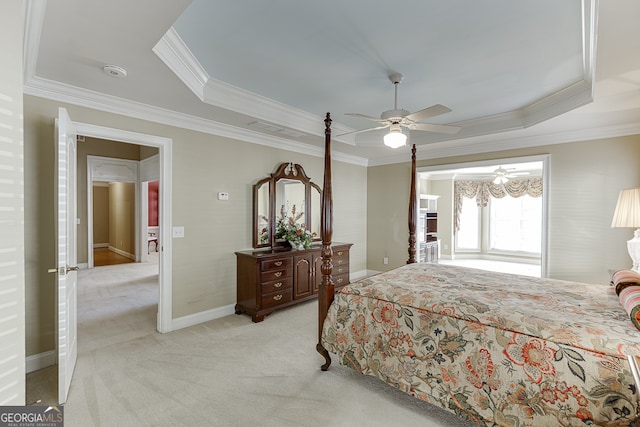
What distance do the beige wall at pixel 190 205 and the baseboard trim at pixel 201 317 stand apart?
49mm

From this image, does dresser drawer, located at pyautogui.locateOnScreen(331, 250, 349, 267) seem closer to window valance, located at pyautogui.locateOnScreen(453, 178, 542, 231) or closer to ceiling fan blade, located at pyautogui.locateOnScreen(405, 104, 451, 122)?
ceiling fan blade, located at pyautogui.locateOnScreen(405, 104, 451, 122)

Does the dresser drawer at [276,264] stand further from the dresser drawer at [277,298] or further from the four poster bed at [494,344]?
the four poster bed at [494,344]

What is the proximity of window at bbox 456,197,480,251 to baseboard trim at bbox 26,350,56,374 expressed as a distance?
29.1ft

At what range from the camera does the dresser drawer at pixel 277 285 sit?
3713 millimetres

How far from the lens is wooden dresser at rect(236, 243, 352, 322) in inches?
144

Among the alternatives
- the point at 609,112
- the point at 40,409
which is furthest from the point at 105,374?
the point at 609,112

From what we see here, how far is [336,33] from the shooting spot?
86.8 inches

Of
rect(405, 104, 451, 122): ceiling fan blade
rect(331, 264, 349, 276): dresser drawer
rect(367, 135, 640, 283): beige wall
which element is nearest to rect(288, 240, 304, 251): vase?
rect(331, 264, 349, 276): dresser drawer

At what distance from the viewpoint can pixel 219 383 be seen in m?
2.36

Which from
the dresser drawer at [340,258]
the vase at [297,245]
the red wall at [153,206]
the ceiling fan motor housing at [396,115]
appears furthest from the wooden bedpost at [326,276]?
the red wall at [153,206]

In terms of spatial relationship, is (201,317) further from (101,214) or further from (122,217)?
(101,214)

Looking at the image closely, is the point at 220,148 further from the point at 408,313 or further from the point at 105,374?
the point at 408,313

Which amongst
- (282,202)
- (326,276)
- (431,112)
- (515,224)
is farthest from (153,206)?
(515,224)

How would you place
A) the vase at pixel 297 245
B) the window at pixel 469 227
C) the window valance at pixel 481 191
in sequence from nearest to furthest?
the vase at pixel 297 245 < the window valance at pixel 481 191 < the window at pixel 469 227
